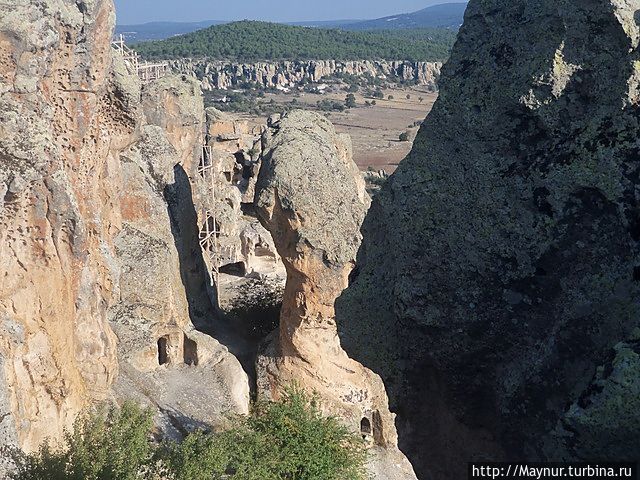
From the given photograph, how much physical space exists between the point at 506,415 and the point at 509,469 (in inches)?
9.6

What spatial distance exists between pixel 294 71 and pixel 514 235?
9461cm

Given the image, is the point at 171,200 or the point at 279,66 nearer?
the point at 171,200

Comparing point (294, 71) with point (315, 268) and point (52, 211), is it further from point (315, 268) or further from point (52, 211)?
point (52, 211)

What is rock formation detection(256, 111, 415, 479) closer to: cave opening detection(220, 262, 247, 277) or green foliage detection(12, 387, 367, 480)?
green foliage detection(12, 387, 367, 480)

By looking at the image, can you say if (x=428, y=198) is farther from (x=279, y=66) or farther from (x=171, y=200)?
(x=279, y=66)

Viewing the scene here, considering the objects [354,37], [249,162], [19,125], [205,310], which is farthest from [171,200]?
[354,37]

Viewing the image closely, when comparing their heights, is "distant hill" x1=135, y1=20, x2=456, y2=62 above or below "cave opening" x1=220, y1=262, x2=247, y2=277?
above

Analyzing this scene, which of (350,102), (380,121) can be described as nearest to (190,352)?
(380,121)

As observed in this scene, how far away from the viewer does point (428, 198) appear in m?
3.68

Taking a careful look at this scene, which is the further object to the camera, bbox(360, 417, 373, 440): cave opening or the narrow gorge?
bbox(360, 417, 373, 440): cave opening

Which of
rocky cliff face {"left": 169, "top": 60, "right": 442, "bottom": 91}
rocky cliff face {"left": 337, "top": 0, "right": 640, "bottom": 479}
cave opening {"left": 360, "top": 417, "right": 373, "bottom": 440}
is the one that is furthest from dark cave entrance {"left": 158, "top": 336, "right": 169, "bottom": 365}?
rocky cliff face {"left": 169, "top": 60, "right": 442, "bottom": 91}

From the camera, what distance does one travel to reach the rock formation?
35.7 feet

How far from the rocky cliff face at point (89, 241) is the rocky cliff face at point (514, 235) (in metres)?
4.63

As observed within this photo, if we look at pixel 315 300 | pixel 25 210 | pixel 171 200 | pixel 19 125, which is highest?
pixel 19 125
